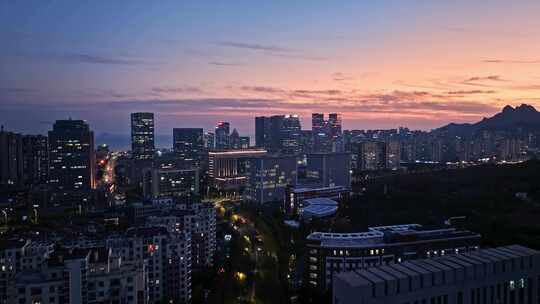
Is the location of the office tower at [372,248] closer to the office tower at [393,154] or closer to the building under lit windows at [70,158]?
the building under lit windows at [70,158]

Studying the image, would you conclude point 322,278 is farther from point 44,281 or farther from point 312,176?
point 312,176

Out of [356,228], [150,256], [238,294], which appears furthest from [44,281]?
[356,228]

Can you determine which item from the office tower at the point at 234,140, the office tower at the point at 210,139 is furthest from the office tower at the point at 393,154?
the office tower at the point at 210,139

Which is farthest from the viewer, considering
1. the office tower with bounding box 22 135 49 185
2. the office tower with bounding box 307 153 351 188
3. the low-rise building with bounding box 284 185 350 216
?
the office tower with bounding box 22 135 49 185

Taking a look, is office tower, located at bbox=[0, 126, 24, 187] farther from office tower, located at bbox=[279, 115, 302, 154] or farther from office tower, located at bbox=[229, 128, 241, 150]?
office tower, located at bbox=[229, 128, 241, 150]

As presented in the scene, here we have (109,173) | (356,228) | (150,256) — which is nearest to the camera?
(150,256)

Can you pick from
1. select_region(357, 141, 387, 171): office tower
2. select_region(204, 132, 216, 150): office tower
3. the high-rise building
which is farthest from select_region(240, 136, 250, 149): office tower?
select_region(357, 141, 387, 171): office tower

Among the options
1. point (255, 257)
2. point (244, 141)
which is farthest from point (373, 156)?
point (255, 257)
